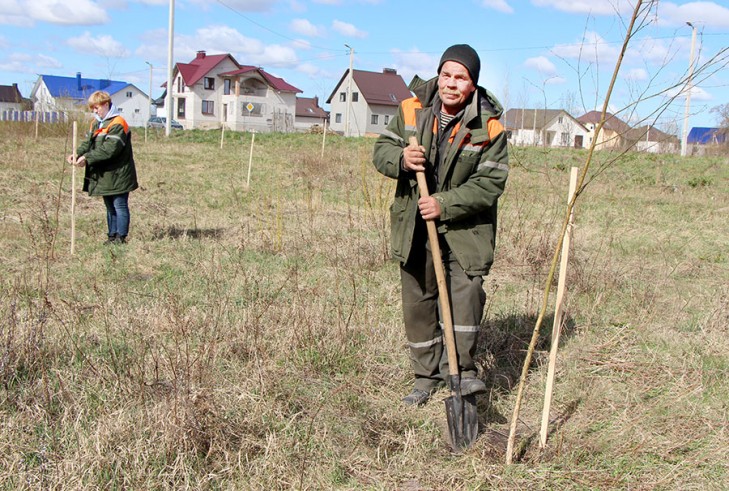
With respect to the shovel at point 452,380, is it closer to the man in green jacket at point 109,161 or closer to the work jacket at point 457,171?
the work jacket at point 457,171

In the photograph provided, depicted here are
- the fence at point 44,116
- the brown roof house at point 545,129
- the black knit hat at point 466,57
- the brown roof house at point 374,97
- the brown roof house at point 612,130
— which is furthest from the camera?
the brown roof house at point 374,97

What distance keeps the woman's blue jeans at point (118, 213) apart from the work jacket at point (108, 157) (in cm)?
10

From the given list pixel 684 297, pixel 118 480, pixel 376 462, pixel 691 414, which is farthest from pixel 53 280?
pixel 684 297

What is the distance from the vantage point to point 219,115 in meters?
55.3

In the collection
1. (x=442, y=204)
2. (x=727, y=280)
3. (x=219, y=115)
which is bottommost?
(x=727, y=280)

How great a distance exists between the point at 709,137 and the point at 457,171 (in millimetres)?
42874

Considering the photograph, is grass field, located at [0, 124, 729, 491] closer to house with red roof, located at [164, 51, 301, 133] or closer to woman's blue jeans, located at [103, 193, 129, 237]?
woman's blue jeans, located at [103, 193, 129, 237]

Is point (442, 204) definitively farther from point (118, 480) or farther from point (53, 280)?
point (53, 280)

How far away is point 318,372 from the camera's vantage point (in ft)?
11.3

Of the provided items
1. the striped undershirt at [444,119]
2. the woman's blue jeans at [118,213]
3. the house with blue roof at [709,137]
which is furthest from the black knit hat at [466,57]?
the house with blue roof at [709,137]

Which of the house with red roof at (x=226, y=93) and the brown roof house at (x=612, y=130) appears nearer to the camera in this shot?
the brown roof house at (x=612, y=130)

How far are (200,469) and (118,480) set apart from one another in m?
0.30

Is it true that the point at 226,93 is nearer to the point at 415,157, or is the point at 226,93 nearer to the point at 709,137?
the point at 709,137

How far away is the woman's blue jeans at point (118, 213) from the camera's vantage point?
6.48 m
